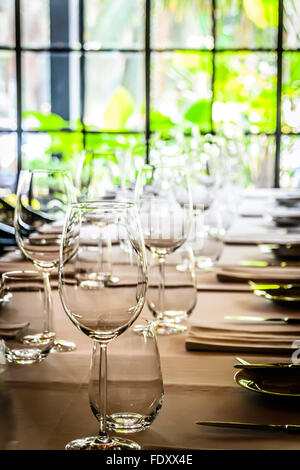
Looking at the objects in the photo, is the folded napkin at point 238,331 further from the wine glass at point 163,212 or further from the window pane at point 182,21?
the window pane at point 182,21

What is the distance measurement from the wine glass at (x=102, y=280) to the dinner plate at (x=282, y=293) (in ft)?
2.17

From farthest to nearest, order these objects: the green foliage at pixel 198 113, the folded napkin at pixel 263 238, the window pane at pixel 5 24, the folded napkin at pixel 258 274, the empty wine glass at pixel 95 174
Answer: the window pane at pixel 5 24
the green foliage at pixel 198 113
the folded napkin at pixel 263 238
the empty wine glass at pixel 95 174
the folded napkin at pixel 258 274

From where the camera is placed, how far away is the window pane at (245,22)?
6.19 m

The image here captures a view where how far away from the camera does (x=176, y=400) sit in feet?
3.25

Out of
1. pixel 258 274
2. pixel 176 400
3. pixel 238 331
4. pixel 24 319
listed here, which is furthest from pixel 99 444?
pixel 258 274

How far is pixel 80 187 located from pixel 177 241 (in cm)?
69

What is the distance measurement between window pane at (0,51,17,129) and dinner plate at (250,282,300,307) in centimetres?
434

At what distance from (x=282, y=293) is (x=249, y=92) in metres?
5.36

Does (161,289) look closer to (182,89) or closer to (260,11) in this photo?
(260,11)

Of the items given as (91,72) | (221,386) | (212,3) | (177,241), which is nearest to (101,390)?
(221,386)

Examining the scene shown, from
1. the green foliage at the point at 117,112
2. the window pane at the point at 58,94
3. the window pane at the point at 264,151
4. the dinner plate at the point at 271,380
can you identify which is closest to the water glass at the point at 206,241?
the dinner plate at the point at 271,380
